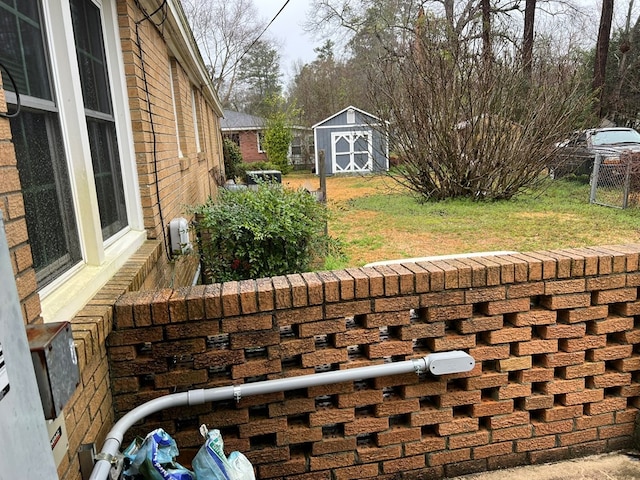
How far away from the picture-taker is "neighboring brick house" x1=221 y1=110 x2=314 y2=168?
2998cm

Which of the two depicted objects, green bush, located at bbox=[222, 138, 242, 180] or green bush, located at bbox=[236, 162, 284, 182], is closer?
green bush, located at bbox=[222, 138, 242, 180]

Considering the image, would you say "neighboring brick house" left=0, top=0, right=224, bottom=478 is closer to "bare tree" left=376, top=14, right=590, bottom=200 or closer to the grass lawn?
the grass lawn

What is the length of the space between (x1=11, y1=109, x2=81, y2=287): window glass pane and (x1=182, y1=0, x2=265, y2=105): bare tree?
2932 centimetres

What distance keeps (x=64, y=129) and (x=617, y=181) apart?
11.3m

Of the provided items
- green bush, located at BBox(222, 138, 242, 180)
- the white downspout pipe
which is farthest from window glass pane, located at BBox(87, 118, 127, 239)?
green bush, located at BBox(222, 138, 242, 180)

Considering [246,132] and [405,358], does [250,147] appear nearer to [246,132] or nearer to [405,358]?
[246,132]

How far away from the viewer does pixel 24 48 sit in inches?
74.7

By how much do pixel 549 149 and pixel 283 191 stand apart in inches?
336

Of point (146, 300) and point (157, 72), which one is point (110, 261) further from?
point (157, 72)

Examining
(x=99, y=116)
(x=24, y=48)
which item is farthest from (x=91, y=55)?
(x=24, y=48)

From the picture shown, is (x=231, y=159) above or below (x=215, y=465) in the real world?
above

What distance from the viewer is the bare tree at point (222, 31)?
97.6ft

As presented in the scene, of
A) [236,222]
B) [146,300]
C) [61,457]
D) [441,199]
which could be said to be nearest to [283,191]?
[236,222]

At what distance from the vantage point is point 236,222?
3.93m
